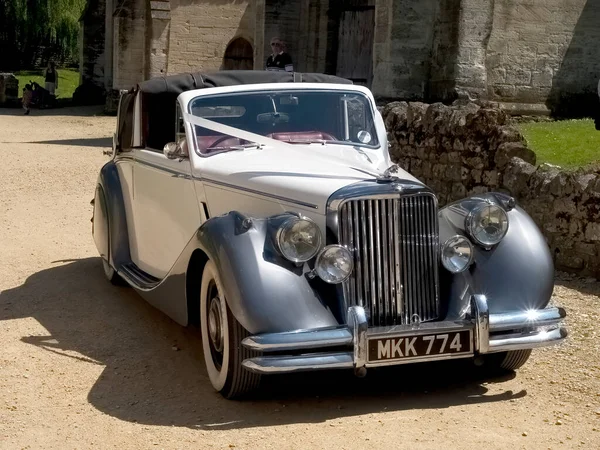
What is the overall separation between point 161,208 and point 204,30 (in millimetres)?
24206

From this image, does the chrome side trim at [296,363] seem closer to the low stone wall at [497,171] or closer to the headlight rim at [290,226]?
the headlight rim at [290,226]

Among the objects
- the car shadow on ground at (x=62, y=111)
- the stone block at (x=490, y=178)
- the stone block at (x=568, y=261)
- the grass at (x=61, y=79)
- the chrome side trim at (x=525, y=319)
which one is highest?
the stone block at (x=490, y=178)

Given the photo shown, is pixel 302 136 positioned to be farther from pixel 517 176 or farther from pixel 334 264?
pixel 517 176

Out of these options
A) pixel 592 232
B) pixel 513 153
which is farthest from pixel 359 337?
pixel 513 153

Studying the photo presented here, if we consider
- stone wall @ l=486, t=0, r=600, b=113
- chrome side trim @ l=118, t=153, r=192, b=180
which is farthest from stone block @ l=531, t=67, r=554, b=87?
chrome side trim @ l=118, t=153, r=192, b=180

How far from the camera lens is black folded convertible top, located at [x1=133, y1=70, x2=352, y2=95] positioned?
665cm

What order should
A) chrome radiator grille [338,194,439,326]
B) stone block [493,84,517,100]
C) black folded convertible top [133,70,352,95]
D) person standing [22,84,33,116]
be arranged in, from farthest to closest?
person standing [22,84,33,116] < stone block [493,84,517,100] < black folded convertible top [133,70,352,95] < chrome radiator grille [338,194,439,326]

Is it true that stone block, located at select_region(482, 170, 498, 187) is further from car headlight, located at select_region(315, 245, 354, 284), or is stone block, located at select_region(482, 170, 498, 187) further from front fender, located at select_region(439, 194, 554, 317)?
car headlight, located at select_region(315, 245, 354, 284)

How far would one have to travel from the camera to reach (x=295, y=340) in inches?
179

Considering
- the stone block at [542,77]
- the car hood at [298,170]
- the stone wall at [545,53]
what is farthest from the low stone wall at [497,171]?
the stone block at [542,77]

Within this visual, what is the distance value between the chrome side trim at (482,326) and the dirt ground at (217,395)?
324 mm

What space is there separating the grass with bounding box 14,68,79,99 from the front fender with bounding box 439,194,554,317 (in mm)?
40199

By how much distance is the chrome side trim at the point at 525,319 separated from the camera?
191 inches

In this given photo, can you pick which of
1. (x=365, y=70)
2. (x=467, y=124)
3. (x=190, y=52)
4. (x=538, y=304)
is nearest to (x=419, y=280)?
(x=538, y=304)
